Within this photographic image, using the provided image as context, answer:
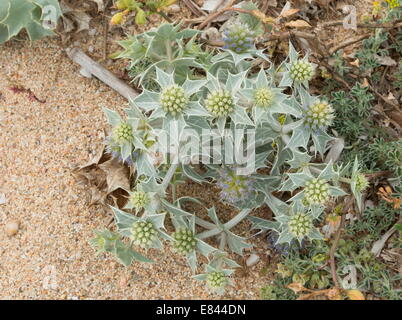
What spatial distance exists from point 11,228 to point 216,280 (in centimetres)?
118

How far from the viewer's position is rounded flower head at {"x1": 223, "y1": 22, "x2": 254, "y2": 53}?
2500 millimetres

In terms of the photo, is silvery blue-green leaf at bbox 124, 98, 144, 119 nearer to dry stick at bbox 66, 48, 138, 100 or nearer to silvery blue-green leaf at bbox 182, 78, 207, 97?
silvery blue-green leaf at bbox 182, 78, 207, 97

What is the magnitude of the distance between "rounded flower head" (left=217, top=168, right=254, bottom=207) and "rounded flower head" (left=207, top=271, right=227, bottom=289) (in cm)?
36

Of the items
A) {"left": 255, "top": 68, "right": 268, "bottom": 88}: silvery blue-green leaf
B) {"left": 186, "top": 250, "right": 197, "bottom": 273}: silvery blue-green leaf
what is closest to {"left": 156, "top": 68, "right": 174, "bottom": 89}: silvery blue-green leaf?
{"left": 255, "top": 68, "right": 268, "bottom": 88}: silvery blue-green leaf

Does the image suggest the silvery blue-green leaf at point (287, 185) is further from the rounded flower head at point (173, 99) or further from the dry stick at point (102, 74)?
the dry stick at point (102, 74)

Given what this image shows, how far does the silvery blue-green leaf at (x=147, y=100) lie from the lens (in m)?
2.22

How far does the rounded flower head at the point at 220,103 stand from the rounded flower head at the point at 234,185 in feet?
1.24

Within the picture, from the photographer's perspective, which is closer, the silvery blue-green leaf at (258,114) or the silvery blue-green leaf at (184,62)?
the silvery blue-green leaf at (258,114)

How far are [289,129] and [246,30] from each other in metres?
0.55

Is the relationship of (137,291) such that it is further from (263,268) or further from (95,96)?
(95,96)

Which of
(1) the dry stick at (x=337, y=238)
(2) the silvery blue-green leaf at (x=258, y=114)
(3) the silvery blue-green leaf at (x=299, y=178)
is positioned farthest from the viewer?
(1) the dry stick at (x=337, y=238)

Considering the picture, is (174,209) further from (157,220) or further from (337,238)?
(337,238)

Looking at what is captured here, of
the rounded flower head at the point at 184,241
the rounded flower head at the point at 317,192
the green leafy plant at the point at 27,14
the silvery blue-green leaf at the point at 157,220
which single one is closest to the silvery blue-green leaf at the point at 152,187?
the silvery blue-green leaf at the point at 157,220

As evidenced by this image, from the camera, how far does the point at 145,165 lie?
236 centimetres
